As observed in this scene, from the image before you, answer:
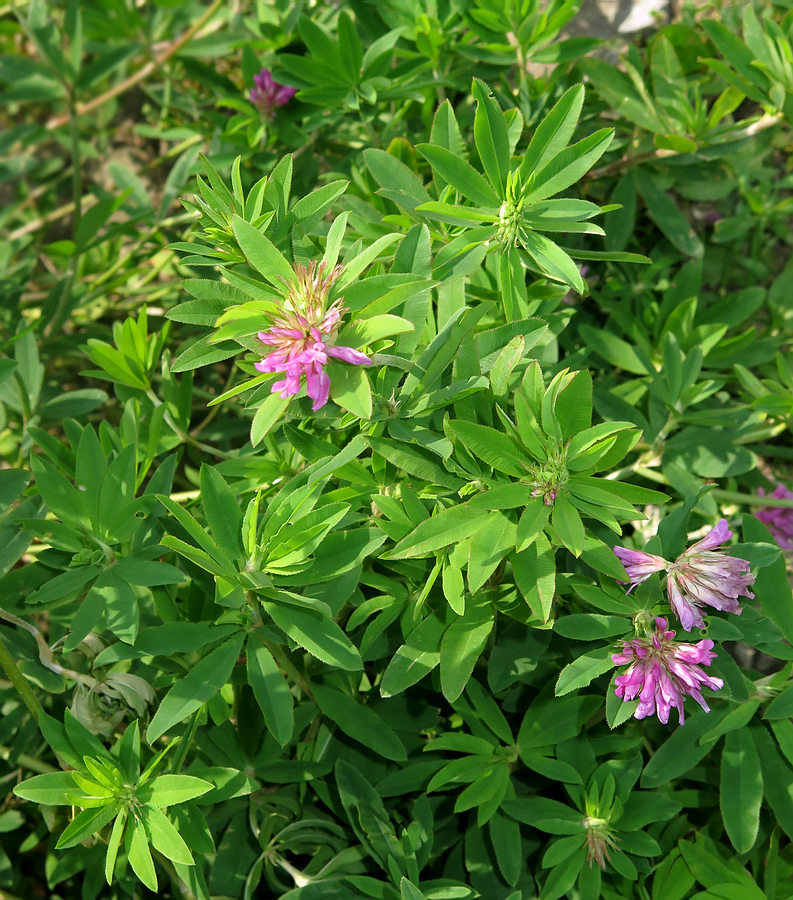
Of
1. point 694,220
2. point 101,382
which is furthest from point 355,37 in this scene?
point 101,382

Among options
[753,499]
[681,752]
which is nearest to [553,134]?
[753,499]

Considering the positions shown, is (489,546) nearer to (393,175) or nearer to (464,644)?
(464,644)

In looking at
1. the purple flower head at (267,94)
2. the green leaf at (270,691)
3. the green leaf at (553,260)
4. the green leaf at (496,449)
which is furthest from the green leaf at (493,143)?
the green leaf at (270,691)

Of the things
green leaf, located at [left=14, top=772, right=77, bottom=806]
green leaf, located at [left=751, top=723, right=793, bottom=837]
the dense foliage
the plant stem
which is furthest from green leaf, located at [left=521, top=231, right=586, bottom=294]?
the plant stem

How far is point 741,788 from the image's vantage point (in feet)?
6.39

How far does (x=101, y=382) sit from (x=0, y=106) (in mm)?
1790

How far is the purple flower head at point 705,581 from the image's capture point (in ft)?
5.26

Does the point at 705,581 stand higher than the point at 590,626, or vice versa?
the point at 705,581

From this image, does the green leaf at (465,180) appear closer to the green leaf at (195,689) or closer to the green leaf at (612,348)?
the green leaf at (612,348)

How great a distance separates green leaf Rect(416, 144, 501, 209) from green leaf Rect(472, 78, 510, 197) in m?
0.03

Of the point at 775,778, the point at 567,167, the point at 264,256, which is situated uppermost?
the point at 264,256

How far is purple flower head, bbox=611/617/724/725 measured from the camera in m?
1.60

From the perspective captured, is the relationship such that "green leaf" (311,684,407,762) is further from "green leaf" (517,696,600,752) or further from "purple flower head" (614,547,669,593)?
"purple flower head" (614,547,669,593)

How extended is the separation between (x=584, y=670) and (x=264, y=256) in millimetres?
1085
